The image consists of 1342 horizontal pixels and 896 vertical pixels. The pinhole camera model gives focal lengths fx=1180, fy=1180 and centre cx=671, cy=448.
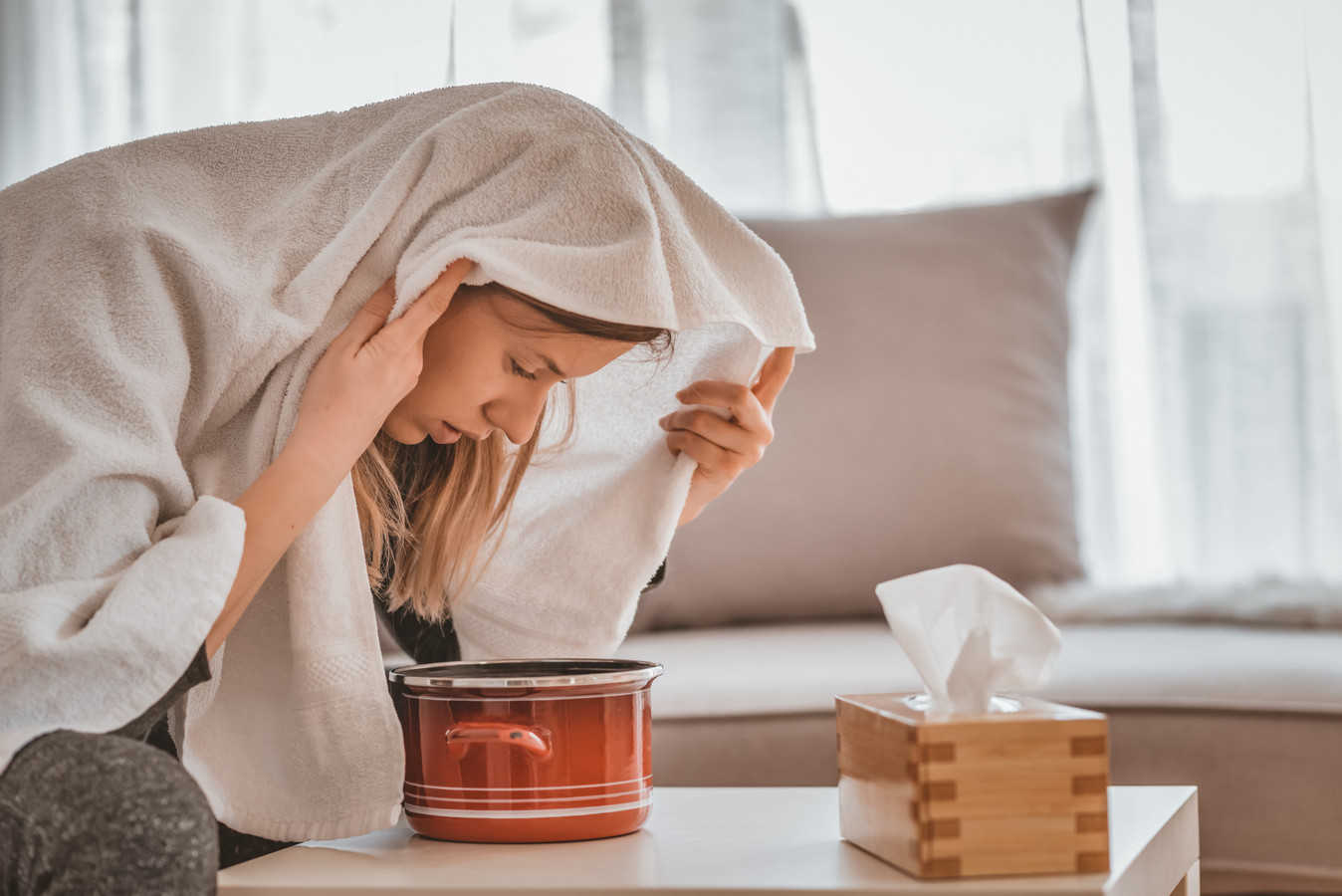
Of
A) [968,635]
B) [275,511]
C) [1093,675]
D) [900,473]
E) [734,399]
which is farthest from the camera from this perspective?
[900,473]

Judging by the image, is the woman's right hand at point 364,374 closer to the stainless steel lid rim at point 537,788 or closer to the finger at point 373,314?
the finger at point 373,314

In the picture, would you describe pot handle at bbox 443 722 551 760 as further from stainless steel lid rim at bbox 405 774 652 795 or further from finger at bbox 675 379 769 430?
finger at bbox 675 379 769 430

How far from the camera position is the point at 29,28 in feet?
7.02

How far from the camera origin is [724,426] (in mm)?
969

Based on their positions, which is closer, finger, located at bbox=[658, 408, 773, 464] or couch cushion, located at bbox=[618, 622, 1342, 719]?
finger, located at bbox=[658, 408, 773, 464]

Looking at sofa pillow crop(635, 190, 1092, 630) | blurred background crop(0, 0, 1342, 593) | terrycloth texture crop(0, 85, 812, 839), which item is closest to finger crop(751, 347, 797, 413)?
terrycloth texture crop(0, 85, 812, 839)

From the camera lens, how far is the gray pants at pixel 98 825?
18.9 inches

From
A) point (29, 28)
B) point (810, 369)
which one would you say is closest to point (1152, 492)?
point (810, 369)

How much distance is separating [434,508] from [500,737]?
395 mm

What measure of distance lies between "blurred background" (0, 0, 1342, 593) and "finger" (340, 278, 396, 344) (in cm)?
110

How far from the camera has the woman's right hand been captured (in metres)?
0.74

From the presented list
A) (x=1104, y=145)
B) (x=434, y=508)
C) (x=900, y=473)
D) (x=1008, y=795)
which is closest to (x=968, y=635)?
(x=1008, y=795)

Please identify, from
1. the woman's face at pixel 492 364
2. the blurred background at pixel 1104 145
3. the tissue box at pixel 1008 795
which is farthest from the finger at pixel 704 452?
the blurred background at pixel 1104 145

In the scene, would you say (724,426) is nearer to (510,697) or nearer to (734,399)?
(734,399)
